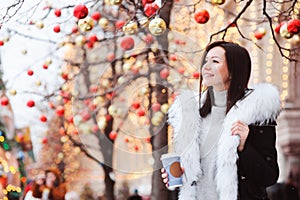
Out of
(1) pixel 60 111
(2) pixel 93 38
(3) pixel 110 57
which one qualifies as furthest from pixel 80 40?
(1) pixel 60 111

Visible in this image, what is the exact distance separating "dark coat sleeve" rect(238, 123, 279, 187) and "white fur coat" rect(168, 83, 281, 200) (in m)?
0.03

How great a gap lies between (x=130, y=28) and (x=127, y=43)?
155mm

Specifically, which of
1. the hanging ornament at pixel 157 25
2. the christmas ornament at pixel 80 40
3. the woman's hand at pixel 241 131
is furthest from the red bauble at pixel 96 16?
the woman's hand at pixel 241 131

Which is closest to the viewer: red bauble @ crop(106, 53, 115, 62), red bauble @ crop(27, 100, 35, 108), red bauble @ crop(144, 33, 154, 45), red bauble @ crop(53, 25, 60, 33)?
red bauble @ crop(144, 33, 154, 45)

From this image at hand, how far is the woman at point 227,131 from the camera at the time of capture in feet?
6.08

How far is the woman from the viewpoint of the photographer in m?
1.85

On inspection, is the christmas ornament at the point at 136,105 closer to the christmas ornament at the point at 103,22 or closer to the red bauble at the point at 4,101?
the christmas ornament at the point at 103,22

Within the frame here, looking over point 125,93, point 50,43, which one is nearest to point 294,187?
point 125,93

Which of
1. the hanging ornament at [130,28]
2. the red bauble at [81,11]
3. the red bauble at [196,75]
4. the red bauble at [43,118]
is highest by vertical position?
the red bauble at [81,11]

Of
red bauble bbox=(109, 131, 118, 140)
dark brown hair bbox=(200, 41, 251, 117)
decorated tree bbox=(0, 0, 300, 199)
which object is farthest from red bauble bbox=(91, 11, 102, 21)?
dark brown hair bbox=(200, 41, 251, 117)

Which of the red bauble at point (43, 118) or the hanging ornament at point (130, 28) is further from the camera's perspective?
the red bauble at point (43, 118)

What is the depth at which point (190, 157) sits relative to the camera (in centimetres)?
193

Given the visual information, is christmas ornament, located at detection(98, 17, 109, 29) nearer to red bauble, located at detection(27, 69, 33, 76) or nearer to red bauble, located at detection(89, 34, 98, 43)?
red bauble, located at detection(89, 34, 98, 43)

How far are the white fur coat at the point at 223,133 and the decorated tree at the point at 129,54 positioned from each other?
0.08 m
